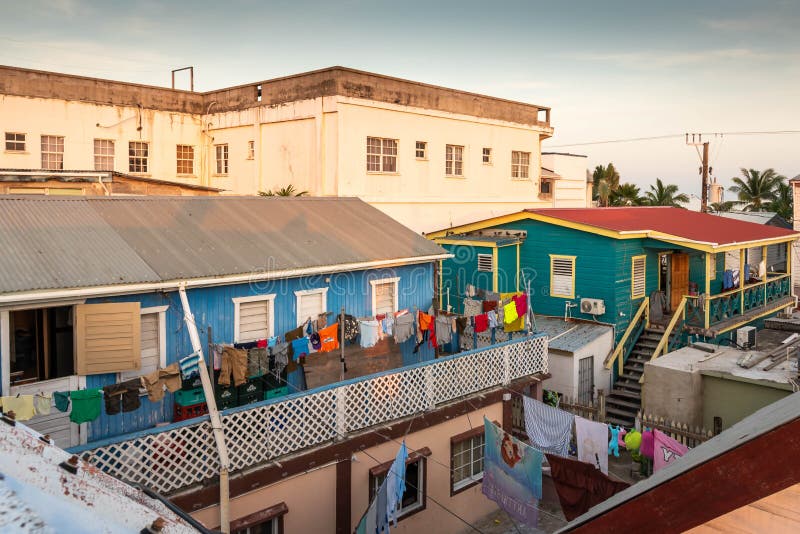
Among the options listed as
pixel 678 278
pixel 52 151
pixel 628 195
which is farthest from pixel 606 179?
pixel 52 151

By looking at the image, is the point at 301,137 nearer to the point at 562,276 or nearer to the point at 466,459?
the point at 562,276

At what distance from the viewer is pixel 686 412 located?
1680 cm

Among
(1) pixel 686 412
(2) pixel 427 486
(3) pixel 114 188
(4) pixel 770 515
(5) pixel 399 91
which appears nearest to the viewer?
(4) pixel 770 515

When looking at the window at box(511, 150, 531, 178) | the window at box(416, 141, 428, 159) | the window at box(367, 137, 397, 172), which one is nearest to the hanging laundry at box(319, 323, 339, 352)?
the window at box(367, 137, 397, 172)

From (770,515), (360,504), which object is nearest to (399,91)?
(360,504)

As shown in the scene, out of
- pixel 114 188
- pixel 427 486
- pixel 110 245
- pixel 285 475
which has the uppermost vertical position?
pixel 114 188

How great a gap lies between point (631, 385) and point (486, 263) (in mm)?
6584

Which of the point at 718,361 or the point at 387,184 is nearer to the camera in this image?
the point at 718,361

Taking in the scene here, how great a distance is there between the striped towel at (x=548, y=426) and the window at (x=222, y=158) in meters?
19.5

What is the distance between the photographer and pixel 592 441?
1363 cm

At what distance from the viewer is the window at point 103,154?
27.0 metres

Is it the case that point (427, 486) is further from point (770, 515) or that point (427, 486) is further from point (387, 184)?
point (387, 184)

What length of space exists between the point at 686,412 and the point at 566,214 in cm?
977

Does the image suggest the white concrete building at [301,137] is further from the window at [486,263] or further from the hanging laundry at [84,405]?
the hanging laundry at [84,405]
